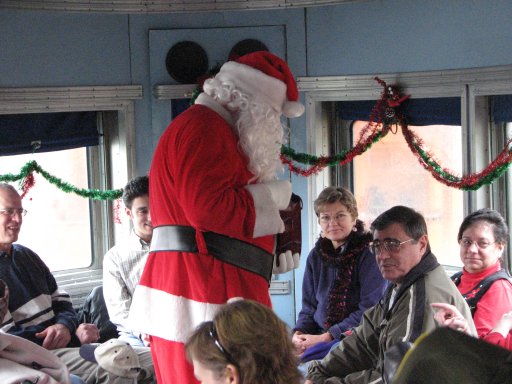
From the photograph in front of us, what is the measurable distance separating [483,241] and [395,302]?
4.36 ft

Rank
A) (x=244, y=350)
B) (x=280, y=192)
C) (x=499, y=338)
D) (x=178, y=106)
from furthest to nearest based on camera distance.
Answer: (x=178, y=106)
(x=499, y=338)
(x=280, y=192)
(x=244, y=350)

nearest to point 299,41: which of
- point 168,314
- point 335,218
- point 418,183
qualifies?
point 418,183

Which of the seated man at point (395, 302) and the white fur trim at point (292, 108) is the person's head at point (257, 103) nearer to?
the white fur trim at point (292, 108)

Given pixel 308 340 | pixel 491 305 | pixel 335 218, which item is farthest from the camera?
pixel 335 218

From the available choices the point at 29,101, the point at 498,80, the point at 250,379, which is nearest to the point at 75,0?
the point at 29,101

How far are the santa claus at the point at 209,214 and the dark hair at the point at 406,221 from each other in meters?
0.36

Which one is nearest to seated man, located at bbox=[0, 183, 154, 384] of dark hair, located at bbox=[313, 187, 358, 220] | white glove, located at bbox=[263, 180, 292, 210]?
dark hair, located at bbox=[313, 187, 358, 220]

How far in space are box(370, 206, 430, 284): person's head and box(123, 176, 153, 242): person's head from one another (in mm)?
1629

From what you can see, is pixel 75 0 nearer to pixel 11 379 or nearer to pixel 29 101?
pixel 29 101

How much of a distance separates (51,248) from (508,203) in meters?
2.88

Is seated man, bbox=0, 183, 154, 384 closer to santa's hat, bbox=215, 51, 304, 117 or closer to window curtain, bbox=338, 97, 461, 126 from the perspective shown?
santa's hat, bbox=215, 51, 304, 117

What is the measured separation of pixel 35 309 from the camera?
4.45 meters

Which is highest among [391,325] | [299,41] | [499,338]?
[299,41]

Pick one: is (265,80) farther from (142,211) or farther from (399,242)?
(142,211)
